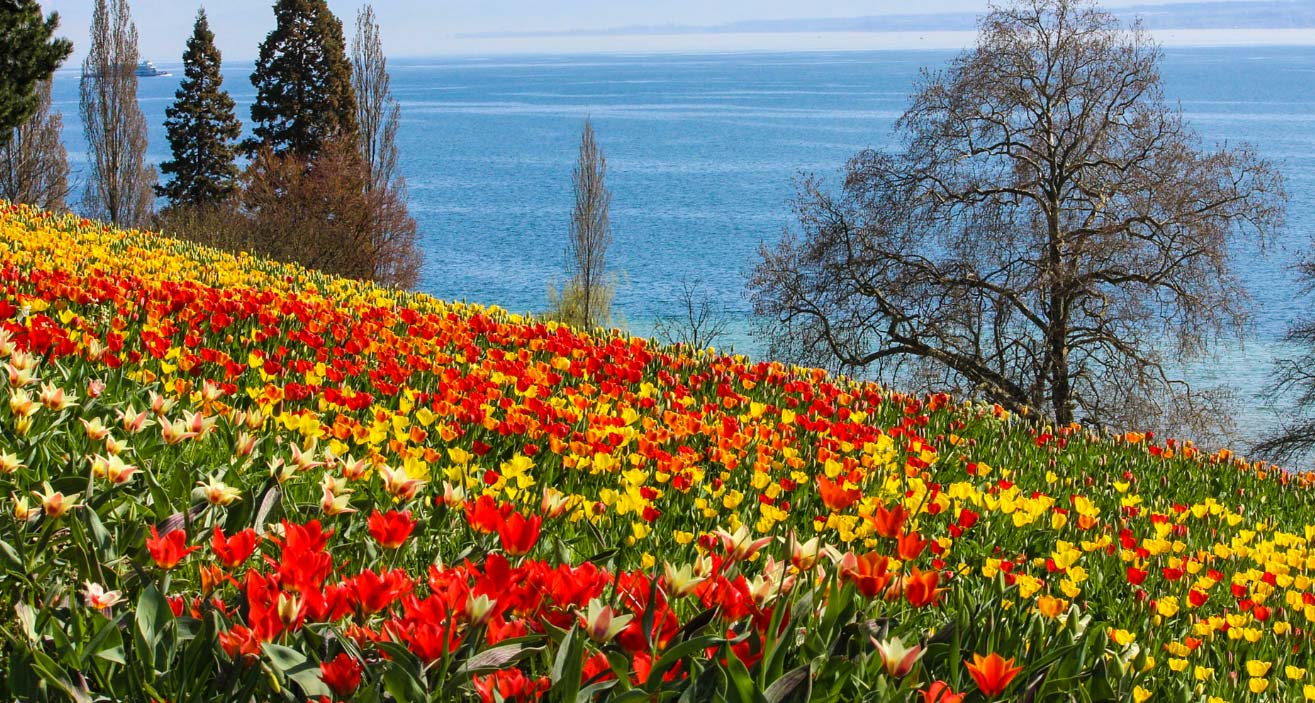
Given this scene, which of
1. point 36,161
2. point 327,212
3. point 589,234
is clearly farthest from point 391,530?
point 36,161

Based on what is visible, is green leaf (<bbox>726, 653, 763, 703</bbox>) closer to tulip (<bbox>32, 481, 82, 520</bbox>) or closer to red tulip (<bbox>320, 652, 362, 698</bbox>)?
red tulip (<bbox>320, 652, 362, 698</bbox>)

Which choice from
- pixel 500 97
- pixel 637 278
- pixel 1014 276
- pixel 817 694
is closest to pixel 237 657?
pixel 817 694

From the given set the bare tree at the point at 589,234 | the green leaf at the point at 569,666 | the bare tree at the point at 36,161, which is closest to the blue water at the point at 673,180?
the bare tree at the point at 589,234

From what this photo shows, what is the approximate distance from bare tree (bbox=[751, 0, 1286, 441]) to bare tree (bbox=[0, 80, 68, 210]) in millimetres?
31563

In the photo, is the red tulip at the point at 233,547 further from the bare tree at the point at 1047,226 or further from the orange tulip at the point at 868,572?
the bare tree at the point at 1047,226

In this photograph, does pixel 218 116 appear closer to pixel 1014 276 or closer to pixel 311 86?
pixel 311 86

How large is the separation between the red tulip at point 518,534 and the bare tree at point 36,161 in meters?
44.7

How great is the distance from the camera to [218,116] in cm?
Answer: 4775

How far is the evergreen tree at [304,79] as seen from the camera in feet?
149

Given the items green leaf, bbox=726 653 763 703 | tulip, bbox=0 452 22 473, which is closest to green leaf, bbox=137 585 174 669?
tulip, bbox=0 452 22 473

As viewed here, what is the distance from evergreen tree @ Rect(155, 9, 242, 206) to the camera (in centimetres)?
4719

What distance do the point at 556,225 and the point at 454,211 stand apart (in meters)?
9.03

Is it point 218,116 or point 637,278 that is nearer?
point 218,116

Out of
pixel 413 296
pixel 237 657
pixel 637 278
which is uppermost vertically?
pixel 237 657
